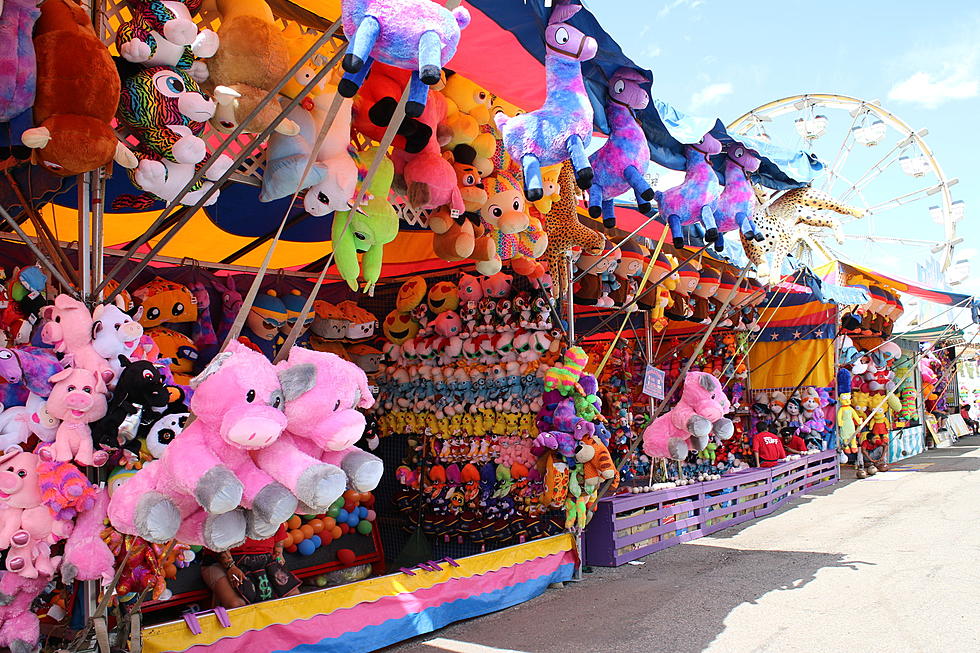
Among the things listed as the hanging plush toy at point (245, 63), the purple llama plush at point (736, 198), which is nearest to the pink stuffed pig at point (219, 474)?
the hanging plush toy at point (245, 63)

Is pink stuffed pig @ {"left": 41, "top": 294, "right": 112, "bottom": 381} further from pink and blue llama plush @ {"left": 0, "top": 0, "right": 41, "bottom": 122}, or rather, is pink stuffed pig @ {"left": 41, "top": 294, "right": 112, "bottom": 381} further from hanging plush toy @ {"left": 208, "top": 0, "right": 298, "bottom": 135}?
hanging plush toy @ {"left": 208, "top": 0, "right": 298, "bottom": 135}

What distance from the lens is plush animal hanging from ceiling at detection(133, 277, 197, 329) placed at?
390 centimetres

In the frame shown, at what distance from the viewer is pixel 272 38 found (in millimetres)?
2668

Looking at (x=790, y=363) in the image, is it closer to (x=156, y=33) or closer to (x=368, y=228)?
(x=368, y=228)

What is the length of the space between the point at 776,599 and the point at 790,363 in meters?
6.70

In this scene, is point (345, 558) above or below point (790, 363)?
below

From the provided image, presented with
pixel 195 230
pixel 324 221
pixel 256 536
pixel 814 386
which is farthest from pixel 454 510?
pixel 814 386

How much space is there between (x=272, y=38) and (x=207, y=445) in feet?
5.21

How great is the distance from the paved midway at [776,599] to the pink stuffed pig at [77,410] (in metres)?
2.03

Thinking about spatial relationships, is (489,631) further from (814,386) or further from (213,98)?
(814,386)

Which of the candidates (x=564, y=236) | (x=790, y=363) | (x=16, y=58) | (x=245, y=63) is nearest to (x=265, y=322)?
(x=564, y=236)

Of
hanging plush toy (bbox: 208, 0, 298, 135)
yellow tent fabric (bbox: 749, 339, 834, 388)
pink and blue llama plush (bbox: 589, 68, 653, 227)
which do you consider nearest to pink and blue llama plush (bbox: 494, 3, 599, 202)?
pink and blue llama plush (bbox: 589, 68, 653, 227)

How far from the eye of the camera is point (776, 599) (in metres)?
4.44

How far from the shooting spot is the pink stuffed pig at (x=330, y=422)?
1980mm
